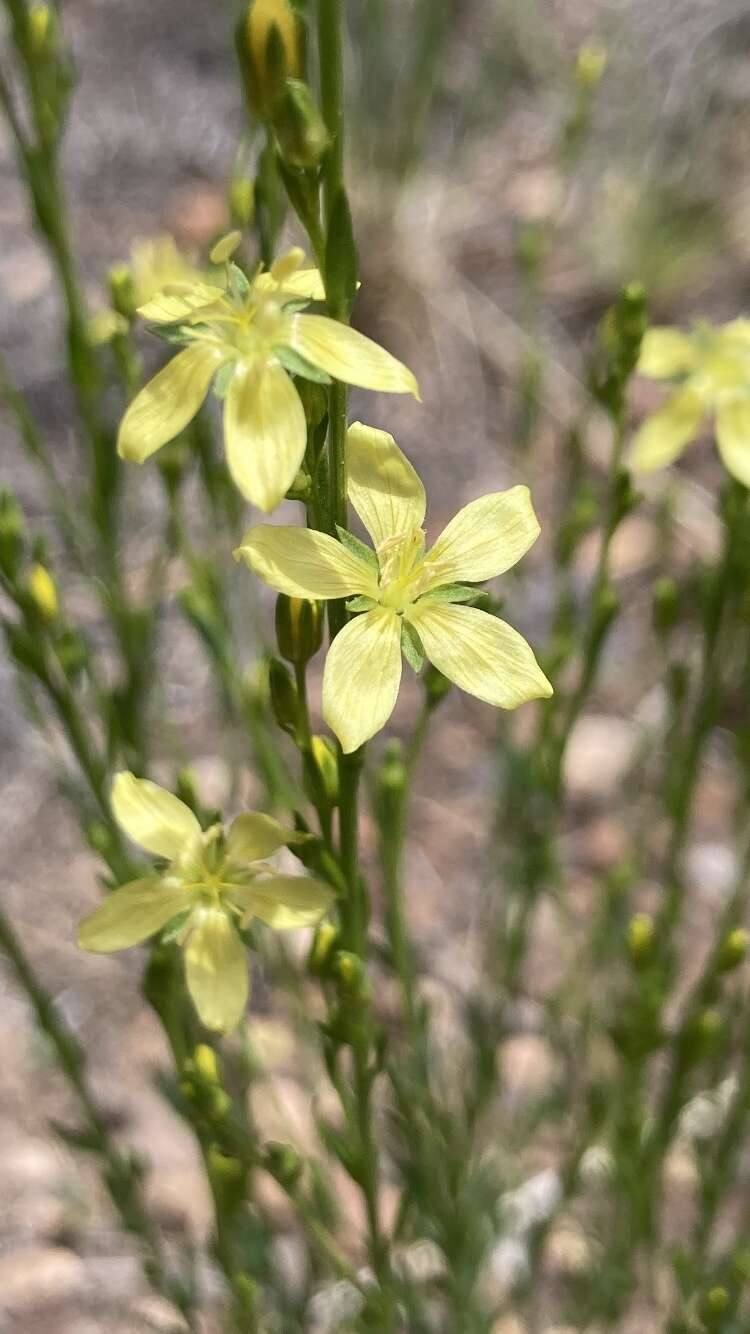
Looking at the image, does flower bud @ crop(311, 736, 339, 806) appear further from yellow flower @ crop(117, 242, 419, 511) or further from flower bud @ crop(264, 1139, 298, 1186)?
flower bud @ crop(264, 1139, 298, 1186)

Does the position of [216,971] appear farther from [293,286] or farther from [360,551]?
[293,286]

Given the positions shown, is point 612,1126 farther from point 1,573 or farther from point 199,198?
point 199,198

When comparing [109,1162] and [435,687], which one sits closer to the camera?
[435,687]

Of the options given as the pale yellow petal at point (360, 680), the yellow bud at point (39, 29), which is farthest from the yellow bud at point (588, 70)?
the pale yellow petal at point (360, 680)

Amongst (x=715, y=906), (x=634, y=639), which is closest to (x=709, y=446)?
(x=634, y=639)

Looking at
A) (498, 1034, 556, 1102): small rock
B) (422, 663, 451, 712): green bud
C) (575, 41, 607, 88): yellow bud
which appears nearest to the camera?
(422, 663, 451, 712): green bud

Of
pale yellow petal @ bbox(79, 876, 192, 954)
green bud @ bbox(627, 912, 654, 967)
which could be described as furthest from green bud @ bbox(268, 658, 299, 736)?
green bud @ bbox(627, 912, 654, 967)

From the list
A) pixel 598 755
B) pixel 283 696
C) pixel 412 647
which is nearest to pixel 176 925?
pixel 283 696
